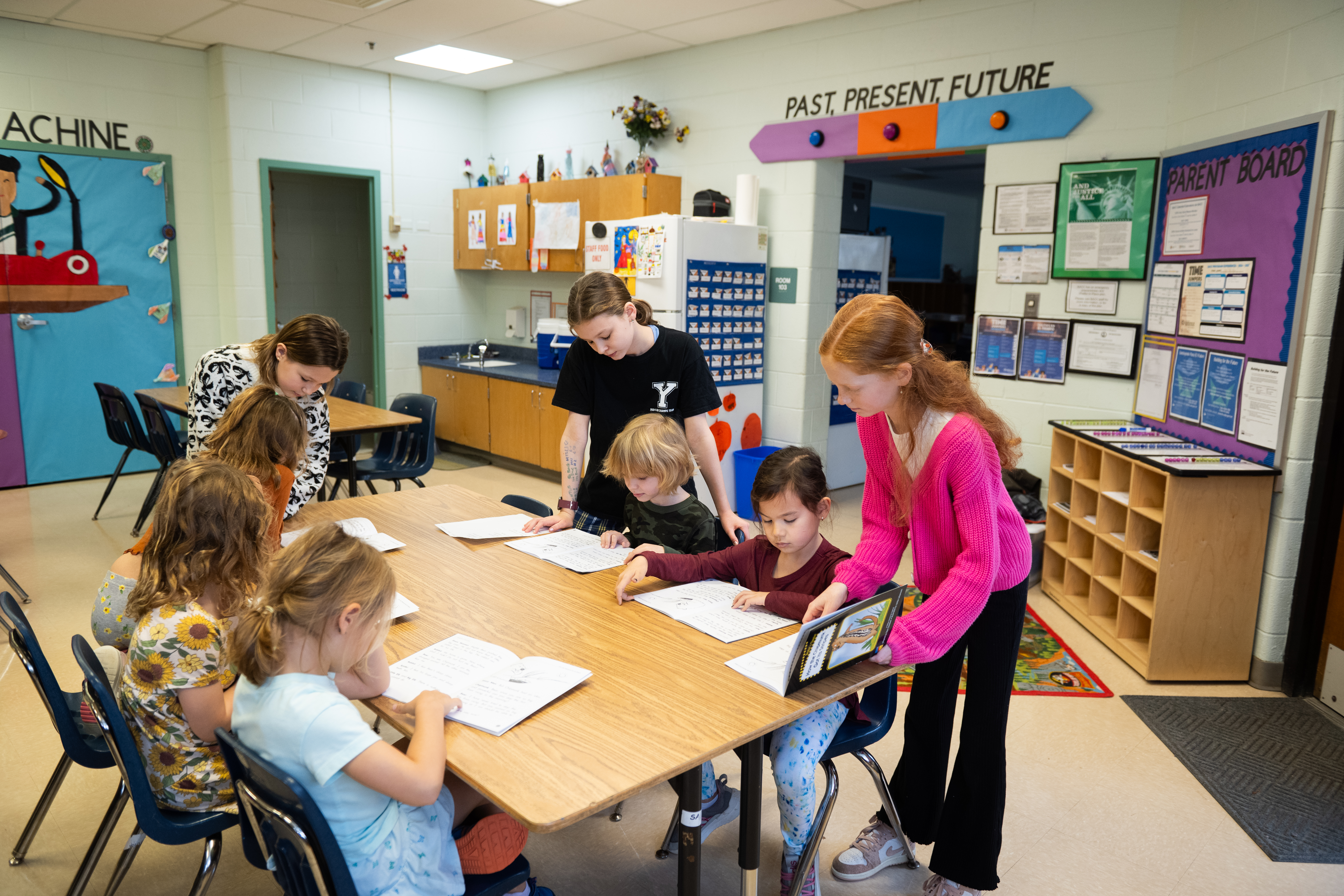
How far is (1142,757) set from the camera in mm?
2816

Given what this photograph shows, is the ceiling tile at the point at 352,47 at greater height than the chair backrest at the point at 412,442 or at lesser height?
greater

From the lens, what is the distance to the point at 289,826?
4.30 feet

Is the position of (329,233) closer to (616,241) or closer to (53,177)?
(53,177)

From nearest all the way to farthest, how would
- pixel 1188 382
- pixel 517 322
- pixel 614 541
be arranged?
pixel 614 541, pixel 1188 382, pixel 517 322

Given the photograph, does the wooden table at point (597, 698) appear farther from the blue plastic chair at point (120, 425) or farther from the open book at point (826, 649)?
the blue plastic chair at point (120, 425)

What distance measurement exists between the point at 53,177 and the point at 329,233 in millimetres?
2134

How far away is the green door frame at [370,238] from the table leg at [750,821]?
571 centimetres

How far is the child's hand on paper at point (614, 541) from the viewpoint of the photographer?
2.47 m

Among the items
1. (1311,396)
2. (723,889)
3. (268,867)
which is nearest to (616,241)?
(1311,396)

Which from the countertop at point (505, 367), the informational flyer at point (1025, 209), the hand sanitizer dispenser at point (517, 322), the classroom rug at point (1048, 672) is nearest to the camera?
the classroom rug at point (1048, 672)

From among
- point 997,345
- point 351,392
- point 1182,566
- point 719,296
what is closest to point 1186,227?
point 997,345

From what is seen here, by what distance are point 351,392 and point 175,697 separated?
13.9ft

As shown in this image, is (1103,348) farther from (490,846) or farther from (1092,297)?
(490,846)

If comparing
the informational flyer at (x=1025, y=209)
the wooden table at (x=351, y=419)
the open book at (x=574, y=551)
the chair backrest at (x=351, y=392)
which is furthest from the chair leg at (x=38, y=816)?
the informational flyer at (x=1025, y=209)
